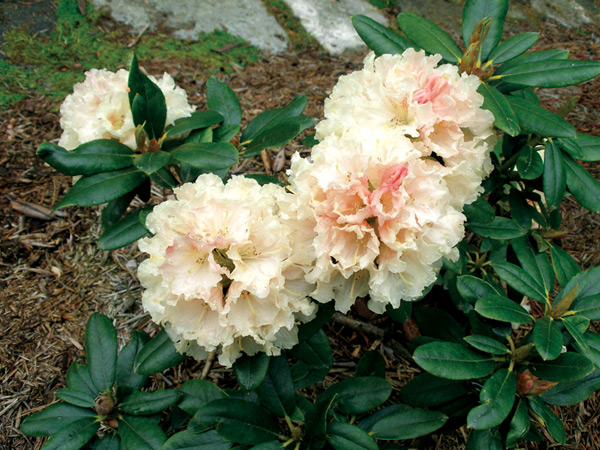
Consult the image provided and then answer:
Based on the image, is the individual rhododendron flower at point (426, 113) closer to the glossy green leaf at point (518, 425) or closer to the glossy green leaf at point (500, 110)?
the glossy green leaf at point (500, 110)

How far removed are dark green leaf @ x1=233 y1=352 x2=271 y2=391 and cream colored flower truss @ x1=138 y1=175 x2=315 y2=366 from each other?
0.08 metres

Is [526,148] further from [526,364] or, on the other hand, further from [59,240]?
[59,240]

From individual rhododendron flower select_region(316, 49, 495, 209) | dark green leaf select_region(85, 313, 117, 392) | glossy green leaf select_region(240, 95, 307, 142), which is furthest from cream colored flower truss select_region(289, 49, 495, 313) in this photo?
dark green leaf select_region(85, 313, 117, 392)

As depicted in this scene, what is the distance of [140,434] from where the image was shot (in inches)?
54.1

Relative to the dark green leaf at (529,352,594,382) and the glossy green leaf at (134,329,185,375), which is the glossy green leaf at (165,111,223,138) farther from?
the dark green leaf at (529,352,594,382)

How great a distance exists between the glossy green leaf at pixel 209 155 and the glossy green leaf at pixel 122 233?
258 millimetres

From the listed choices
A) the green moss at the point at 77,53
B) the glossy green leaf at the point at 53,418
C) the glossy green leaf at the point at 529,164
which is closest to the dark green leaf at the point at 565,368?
the glossy green leaf at the point at 529,164

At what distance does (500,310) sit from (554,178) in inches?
22.4

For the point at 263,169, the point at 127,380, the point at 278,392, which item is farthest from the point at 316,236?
the point at 263,169

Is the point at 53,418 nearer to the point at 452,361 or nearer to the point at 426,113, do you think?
the point at 452,361

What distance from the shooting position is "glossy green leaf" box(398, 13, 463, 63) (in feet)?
5.02

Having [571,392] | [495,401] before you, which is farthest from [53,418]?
[571,392]

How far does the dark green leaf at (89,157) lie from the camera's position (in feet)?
4.15

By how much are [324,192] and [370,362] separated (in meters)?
0.80
